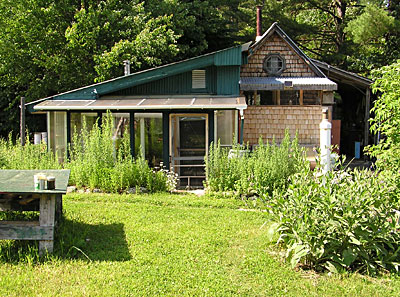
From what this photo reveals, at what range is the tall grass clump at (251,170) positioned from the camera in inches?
353

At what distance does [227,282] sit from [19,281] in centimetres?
232

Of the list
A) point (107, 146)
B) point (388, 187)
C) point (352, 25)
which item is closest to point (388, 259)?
point (388, 187)

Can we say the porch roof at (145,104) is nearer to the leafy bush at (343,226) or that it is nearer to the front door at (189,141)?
the front door at (189,141)

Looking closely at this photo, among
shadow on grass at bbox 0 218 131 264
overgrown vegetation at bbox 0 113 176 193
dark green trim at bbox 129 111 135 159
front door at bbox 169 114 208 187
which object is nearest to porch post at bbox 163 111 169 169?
front door at bbox 169 114 208 187

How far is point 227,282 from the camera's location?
16.3 feet

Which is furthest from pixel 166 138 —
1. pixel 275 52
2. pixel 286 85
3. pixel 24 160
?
pixel 275 52

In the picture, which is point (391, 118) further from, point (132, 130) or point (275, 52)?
point (275, 52)

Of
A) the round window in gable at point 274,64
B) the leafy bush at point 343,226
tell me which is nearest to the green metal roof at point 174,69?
the round window in gable at point 274,64

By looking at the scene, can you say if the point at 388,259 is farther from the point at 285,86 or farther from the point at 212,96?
the point at 285,86

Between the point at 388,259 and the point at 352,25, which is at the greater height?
the point at 352,25

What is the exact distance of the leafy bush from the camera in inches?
208

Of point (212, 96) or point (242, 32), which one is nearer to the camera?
point (212, 96)

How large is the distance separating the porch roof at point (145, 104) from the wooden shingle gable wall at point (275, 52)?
3.22 metres

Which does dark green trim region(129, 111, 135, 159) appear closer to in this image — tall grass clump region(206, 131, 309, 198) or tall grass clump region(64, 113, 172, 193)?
tall grass clump region(64, 113, 172, 193)
